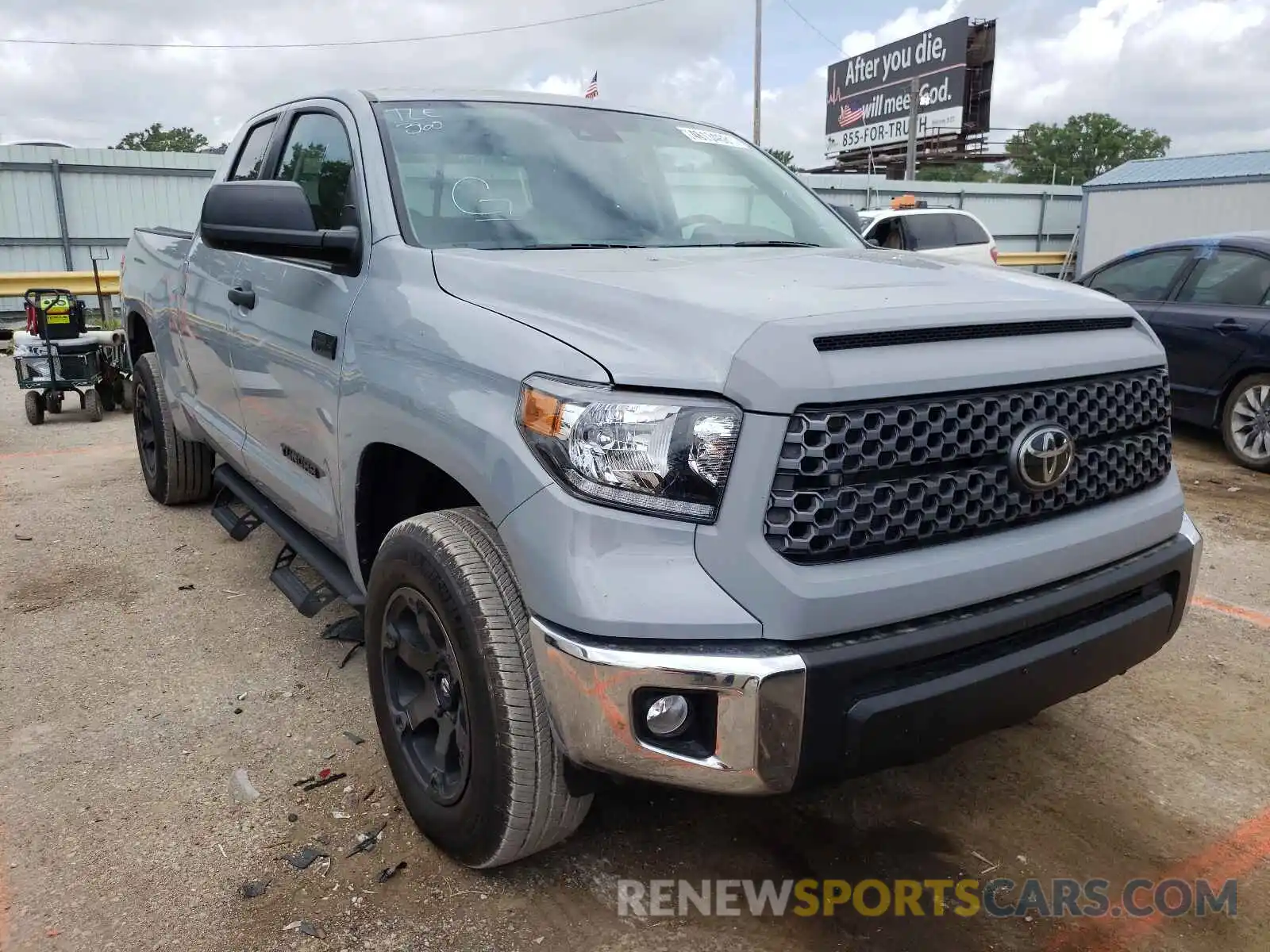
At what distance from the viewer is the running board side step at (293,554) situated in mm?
3045

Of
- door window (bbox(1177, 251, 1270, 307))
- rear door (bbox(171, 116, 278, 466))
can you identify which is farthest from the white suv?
rear door (bbox(171, 116, 278, 466))

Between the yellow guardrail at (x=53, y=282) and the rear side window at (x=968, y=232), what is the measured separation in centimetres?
1125

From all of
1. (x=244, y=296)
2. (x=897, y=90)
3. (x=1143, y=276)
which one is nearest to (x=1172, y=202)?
(x=1143, y=276)

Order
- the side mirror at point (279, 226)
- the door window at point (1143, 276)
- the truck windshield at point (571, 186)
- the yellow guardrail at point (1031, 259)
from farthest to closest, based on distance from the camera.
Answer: the yellow guardrail at point (1031, 259)
the door window at point (1143, 276)
the truck windshield at point (571, 186)
the side mirror at point (279, 226)

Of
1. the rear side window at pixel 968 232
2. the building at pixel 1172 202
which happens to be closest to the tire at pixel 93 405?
the rear side window at pixel 968 232

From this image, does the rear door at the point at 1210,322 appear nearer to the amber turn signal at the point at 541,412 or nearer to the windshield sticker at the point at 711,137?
the windshield sticker at the point at 711,137

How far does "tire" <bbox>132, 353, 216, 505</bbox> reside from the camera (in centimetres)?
523

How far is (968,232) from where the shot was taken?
43.6ft

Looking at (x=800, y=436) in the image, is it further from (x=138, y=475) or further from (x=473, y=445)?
(x=138, y=475)

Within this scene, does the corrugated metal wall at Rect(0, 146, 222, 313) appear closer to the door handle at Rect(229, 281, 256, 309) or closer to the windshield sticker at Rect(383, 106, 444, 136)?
the door handle at Rect(229, 281, 256, 309)

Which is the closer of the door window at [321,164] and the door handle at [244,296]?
the door window at [321,164]

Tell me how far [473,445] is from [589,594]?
0.48 meters

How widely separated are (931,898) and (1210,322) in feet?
19.6

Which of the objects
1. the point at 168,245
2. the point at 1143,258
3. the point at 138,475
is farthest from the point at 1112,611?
the point at 1143,258
